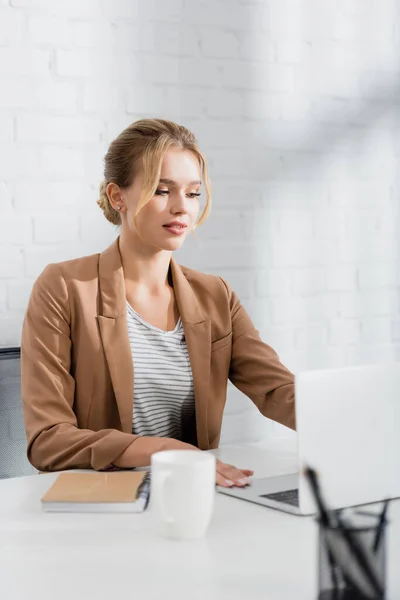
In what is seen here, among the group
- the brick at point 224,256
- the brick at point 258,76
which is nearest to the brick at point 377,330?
the brick at point 224,256

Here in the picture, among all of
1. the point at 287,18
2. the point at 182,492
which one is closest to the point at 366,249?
the point at 287,18

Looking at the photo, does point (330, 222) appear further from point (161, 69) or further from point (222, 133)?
point (161, 69)

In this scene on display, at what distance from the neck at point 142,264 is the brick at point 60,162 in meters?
0.50

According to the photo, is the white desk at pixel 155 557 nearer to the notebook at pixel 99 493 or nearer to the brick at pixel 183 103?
the notebook at pixel 99 493

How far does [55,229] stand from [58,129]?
27 cm

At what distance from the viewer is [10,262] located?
2.27 meters

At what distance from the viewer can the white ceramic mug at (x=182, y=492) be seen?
1.00 meters

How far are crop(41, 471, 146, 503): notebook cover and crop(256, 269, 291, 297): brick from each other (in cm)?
140

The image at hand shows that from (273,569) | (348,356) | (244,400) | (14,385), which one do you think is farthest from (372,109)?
(273,569)

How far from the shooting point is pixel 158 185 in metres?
1.85

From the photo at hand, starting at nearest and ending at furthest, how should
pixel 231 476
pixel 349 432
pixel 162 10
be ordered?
pixel 349 432 < pixel 231 476 < pixel 162 10

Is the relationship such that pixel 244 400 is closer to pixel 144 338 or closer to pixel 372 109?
pixel 144 338

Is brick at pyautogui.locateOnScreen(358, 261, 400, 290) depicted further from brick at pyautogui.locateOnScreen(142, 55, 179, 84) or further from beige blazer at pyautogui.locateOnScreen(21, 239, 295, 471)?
beige blazer at pyautogui.locateOnScreen(21, 239, 295, 471)

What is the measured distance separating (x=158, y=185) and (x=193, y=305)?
0.28 metres
